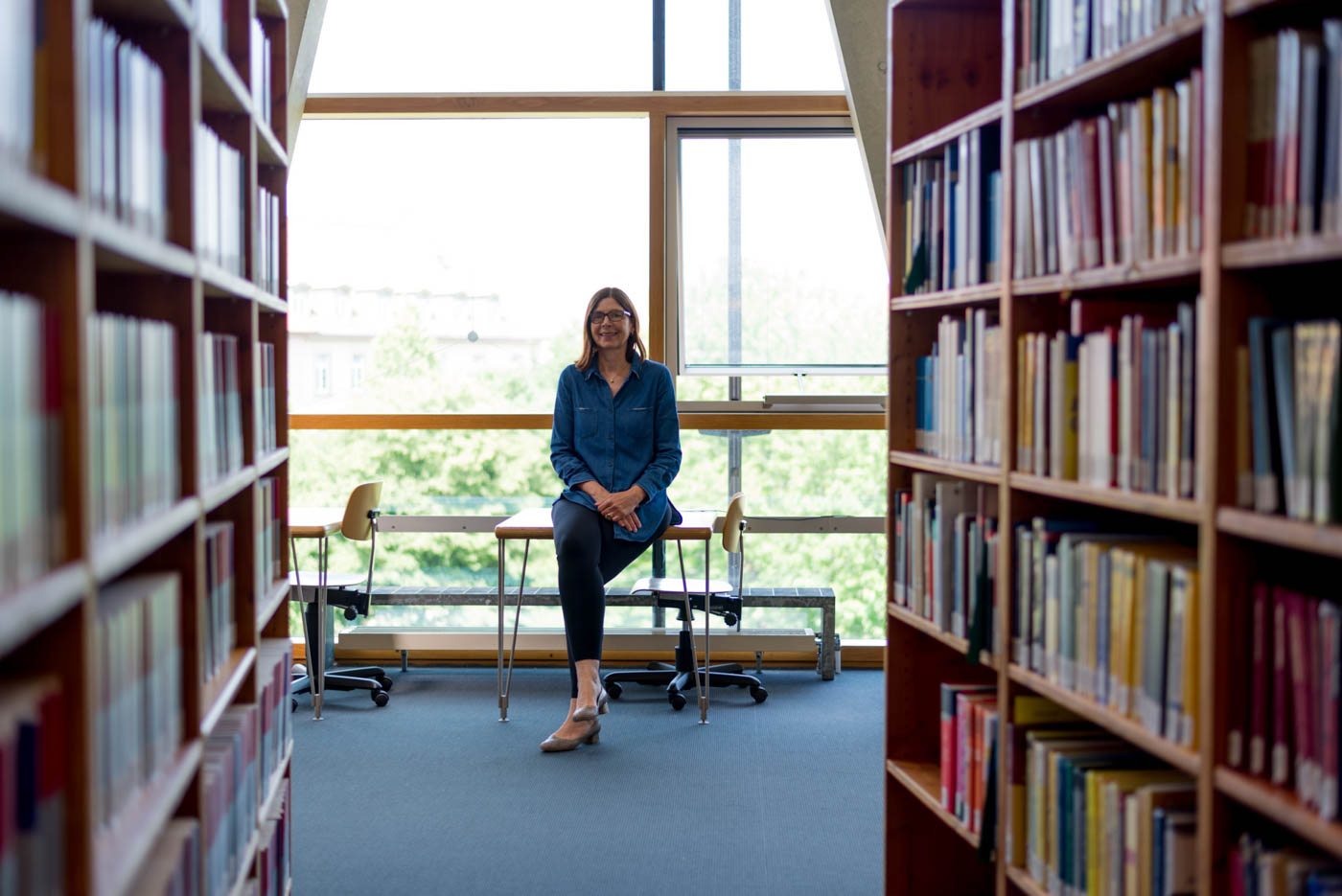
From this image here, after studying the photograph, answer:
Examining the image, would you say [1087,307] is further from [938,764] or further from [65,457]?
[65,457]

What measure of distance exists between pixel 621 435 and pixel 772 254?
4.20 feet

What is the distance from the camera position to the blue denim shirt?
4.09 meters

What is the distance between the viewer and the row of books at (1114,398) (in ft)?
5.18

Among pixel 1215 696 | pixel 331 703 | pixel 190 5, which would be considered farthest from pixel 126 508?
pixel 331 703

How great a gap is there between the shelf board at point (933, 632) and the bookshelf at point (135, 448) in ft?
4.29

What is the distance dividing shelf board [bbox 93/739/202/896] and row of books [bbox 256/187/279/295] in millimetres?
1041

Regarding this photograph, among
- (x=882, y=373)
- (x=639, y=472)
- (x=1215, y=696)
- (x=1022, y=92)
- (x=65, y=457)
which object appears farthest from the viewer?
(x=882, y=373)

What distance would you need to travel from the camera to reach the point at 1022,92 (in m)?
1.98

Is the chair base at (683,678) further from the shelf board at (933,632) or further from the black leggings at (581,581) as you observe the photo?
the shelf board at (933,632)

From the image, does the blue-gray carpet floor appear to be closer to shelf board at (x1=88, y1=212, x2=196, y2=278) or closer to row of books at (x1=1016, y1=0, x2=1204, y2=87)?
shelf board at (x1=88, y1=212, x2=196, y2=278)

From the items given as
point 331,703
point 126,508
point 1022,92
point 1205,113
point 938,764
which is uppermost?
point 1022,92

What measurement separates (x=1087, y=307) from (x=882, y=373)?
3.04 m

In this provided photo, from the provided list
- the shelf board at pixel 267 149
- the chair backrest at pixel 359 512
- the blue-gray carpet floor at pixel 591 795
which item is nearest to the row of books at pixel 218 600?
the shelf board at pixel 267 149

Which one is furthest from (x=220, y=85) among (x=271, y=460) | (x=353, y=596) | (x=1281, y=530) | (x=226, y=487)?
(x=353, y=596)
